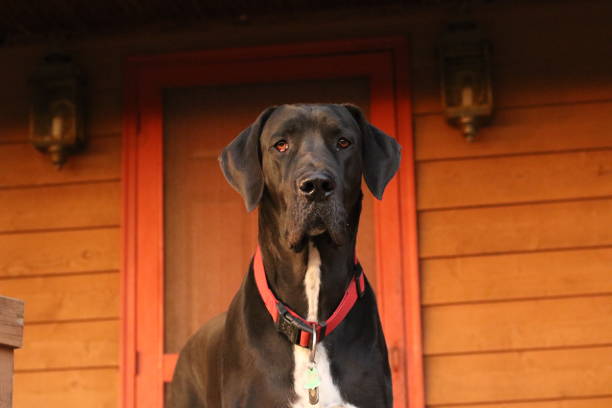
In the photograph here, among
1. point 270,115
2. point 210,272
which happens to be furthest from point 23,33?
point 270,115

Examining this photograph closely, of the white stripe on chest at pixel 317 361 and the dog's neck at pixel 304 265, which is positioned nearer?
the white stripe on chest at pixel 317 361

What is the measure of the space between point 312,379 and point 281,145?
2.51ft

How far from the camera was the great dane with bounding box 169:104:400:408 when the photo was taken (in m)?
3.07

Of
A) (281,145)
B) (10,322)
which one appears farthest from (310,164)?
(10,322)

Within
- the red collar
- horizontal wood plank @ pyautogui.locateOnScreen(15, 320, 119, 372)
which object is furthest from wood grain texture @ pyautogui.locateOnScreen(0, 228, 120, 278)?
the red collar

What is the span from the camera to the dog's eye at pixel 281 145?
327cm

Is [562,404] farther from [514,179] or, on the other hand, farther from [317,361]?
[317,361]

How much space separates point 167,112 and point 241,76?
1.42 ft

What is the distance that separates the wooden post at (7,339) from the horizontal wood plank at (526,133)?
103 inches

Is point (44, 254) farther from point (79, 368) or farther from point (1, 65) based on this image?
point (1, 65)

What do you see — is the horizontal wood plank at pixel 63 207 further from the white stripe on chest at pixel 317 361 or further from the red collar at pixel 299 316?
the white stripe on chest at pixel 317 361

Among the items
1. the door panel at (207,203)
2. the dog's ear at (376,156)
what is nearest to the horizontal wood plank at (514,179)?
the door panel at (207,203)

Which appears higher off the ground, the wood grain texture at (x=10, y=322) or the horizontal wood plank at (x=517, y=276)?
the horizontal wood plank at (x=517, y=276)

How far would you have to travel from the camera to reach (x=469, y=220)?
4902 mm
